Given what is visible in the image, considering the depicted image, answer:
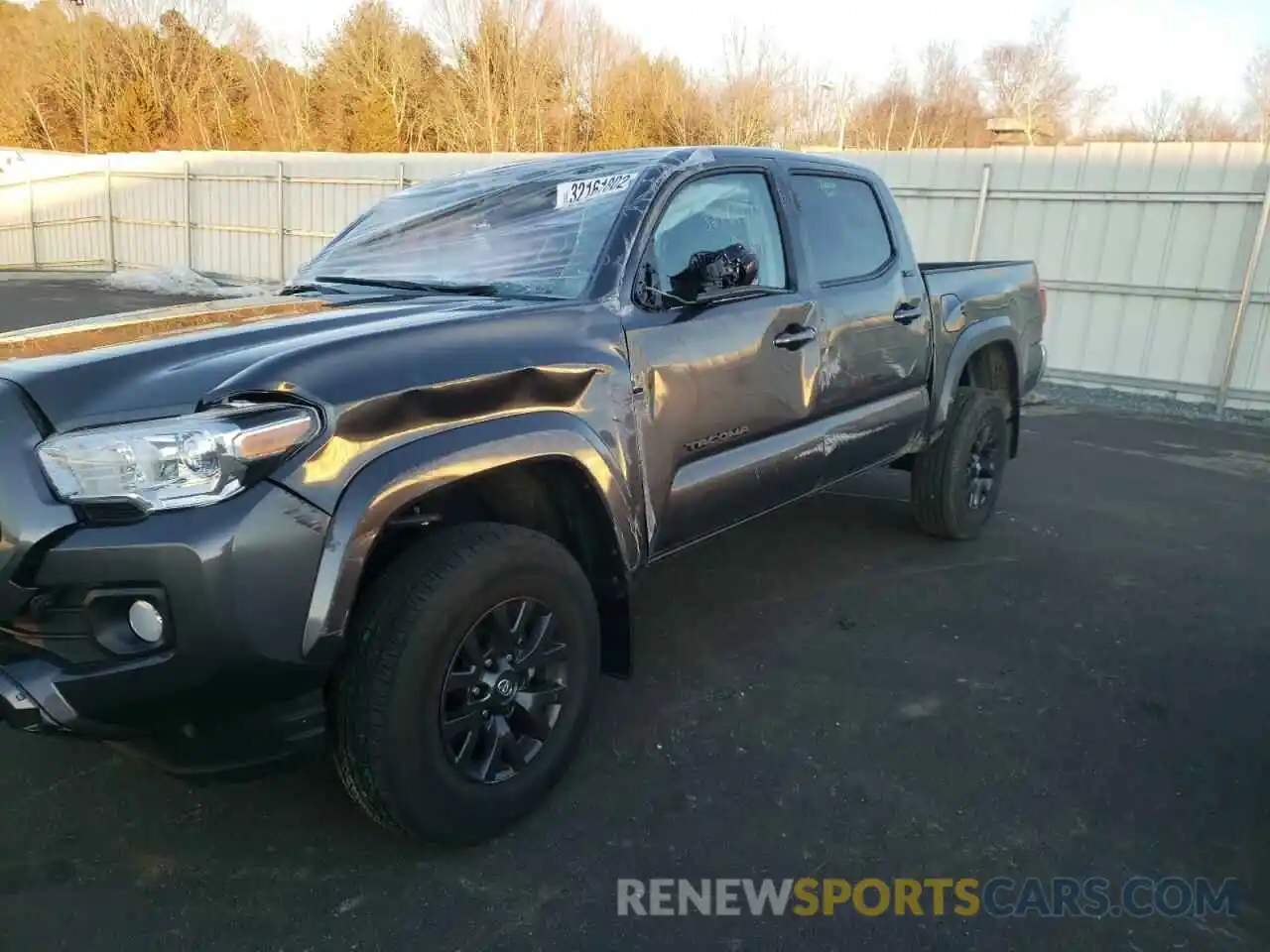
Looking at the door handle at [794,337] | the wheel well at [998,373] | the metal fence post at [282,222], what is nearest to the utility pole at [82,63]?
the metal fence post at [282,222]

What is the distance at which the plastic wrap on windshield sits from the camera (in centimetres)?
300

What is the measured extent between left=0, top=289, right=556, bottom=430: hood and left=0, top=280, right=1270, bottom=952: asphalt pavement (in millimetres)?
1223

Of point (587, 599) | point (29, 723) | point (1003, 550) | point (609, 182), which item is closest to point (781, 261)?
point (609, 182)

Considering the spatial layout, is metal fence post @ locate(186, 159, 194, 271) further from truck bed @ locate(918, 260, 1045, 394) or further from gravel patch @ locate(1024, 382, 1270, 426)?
truck bed @ locate(918, 260, 1045, 394)

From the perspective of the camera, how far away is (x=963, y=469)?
4.79 meters

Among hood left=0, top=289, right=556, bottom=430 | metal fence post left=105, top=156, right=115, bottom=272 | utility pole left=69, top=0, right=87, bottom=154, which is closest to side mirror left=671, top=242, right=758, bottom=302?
hood left=0, top=289, right=556, bottom=430

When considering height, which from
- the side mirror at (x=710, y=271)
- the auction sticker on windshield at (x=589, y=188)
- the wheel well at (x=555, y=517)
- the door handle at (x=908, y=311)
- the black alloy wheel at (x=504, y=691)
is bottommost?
the black alloy wheel at (x=504, y=691)

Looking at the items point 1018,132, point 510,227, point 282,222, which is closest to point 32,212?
point 282,222

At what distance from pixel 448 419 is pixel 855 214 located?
257 centimetres

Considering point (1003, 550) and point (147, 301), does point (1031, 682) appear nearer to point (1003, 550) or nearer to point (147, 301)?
point (1003, 550)

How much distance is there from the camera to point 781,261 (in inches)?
140

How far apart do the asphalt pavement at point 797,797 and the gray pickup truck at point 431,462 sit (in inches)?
10.8

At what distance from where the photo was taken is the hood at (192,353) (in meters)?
1.95

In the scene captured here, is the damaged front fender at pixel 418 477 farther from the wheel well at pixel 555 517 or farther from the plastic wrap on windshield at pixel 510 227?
the plastic wrap on windshield at pixel 510 227
